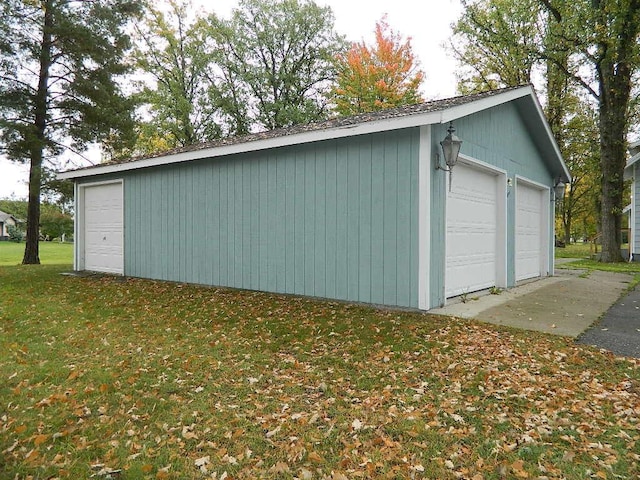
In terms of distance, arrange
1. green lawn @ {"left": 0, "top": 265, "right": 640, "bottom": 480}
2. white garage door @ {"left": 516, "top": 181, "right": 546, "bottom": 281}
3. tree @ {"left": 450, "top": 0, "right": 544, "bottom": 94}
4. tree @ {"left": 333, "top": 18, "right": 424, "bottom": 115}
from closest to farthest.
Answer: green lawn @ {"left": 0, "top": 265, "right": 640, "bottom": 480} → white garage door @ {"left": 516, "top": 181, "right": 546, "bottom": 281} → tree @ {"left": 450, "top": 0, "right": 544, "bottom": 94} → tree @ {"left": 333, "top": 18, "right": 424, "bottom": 115}

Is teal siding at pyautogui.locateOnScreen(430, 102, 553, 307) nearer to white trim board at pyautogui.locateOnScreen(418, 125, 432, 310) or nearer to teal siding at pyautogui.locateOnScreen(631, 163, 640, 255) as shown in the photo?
white trim board at pyautogui.locateOnScreen(418, 125, 432, 310)

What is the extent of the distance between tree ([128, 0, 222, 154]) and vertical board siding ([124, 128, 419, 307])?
48.2 ft

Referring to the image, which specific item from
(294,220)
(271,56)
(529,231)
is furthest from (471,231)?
(271,56)

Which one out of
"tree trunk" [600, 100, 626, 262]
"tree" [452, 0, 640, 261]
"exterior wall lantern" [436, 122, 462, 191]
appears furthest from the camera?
"tree trunk" [600, 100, 626, 262]

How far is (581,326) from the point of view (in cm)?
475

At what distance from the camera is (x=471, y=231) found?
6.48m

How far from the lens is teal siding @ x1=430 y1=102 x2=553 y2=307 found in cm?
538

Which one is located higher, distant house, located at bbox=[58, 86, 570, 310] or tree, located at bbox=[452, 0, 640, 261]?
tree, located at bbox=[452, 0, 640, 261]

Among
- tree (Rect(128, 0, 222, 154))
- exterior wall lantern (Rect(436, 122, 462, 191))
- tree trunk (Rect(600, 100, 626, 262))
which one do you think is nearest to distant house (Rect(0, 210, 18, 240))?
tree (Rect(128, 0, 222, 154))

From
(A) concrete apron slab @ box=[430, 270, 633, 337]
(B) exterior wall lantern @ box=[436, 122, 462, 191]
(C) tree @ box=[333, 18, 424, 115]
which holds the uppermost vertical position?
(C) tree @ box=[333, 18, 424, 115]

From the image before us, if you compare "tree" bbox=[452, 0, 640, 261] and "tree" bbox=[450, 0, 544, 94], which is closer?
"tree" bbox=[452, 0, 640, 261]

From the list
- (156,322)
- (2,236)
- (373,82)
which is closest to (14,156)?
(156,322)

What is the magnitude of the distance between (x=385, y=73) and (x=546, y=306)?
1699cm

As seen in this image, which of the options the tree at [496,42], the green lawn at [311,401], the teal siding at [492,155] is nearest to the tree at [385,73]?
the tree at [496,42]
